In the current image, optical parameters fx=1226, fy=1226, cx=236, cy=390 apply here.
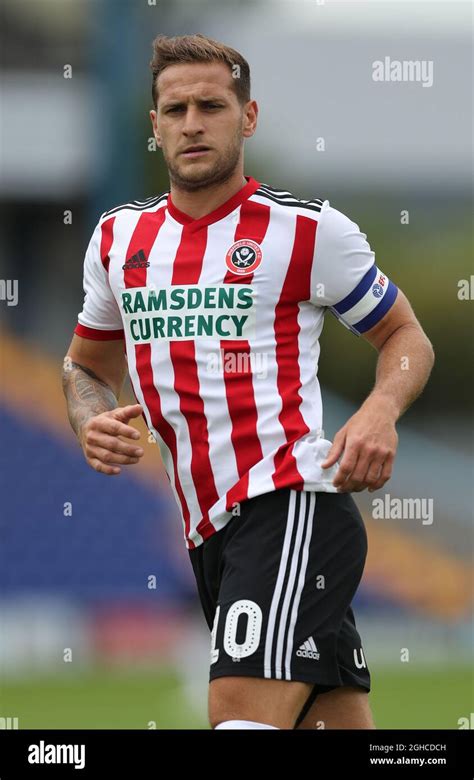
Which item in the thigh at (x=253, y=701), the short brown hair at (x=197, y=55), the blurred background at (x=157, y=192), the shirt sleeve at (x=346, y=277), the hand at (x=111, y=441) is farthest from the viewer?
the blurred background at (x=157, y=192)

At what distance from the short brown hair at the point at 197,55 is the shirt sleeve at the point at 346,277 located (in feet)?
1.25

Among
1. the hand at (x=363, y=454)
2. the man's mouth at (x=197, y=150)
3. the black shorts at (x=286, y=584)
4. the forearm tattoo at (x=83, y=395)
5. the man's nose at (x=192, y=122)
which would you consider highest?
the man's nose at (x=192, y=122)

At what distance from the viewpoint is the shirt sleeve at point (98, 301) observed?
2967mm

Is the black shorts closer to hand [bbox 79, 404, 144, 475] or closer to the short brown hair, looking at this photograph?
hand [bbox 79, 404, 144, 475]

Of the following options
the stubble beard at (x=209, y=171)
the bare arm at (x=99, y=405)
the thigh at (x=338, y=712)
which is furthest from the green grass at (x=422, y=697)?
the stubble beard at (x=209, y=171)

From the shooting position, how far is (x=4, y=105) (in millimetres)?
8242

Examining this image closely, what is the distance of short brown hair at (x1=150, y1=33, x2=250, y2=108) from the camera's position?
282 centimetres

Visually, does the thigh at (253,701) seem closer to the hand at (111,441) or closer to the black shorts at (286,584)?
the black shorts at (286,584)

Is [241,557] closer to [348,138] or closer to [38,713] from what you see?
[38,713]

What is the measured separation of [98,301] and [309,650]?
101cm

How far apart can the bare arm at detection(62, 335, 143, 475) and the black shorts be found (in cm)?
30

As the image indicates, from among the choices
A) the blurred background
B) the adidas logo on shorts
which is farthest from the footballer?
the blurred background

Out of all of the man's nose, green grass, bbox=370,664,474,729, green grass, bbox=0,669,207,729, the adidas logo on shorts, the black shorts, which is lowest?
green grass, bbox=370,664,474,729

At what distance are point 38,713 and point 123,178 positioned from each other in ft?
12.3
